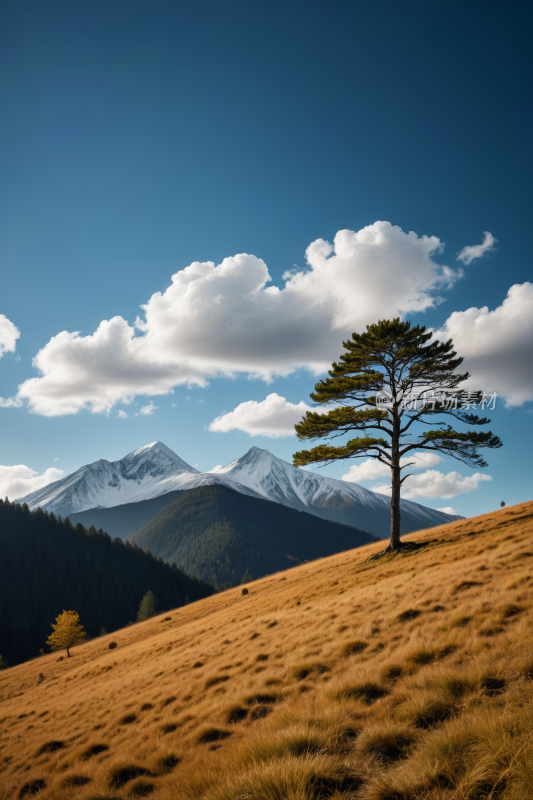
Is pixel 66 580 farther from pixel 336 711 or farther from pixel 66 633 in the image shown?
pixel 336 711

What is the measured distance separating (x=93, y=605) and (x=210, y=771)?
200790 mm

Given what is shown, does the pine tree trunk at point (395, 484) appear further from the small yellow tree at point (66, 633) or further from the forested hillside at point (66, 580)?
the forested hillside at point (66, 580)

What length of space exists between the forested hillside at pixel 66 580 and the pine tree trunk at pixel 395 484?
581 ft

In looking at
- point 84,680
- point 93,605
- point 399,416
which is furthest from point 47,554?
point 399,416

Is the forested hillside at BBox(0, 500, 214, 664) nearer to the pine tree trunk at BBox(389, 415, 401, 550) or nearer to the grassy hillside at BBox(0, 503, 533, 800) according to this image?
the pine tree trunk at BBox(389, 415, 401, 550)

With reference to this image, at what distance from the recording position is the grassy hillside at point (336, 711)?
4.12m

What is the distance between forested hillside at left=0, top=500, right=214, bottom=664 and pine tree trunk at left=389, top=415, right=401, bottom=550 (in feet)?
581

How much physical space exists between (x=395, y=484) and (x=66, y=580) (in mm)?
199073

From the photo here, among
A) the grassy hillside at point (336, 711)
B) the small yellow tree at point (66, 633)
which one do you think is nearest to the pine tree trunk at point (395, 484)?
the grassy hillside at point (336, 711)

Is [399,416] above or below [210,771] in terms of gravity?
above

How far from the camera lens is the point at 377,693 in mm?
6570

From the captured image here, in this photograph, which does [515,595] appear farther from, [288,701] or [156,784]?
[156,784]

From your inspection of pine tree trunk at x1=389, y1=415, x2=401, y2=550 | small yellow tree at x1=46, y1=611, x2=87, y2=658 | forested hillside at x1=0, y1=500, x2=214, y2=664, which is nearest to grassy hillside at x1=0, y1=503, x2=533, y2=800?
pine tree trunk at x1=389, y1=415, x2=401, y2=550

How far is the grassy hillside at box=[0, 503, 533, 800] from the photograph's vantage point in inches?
162
